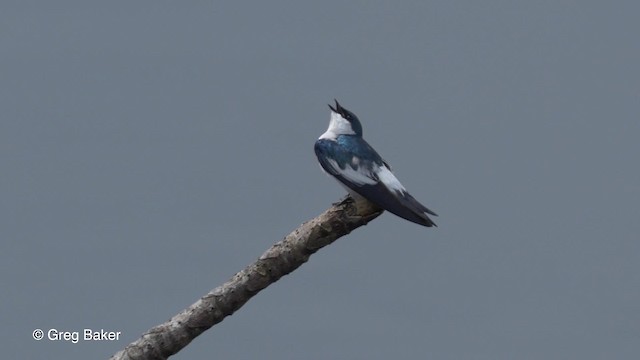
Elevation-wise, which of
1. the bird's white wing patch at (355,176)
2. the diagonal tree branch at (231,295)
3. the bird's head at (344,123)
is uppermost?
the bird's head at (344,123)

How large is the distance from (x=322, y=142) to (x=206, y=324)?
317 cm

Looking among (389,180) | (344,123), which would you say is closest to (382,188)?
(389,180)

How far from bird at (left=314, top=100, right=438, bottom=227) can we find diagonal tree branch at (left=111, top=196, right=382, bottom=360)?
2.19ft

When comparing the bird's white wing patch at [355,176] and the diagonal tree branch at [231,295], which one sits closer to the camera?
the diagonal tree branch at [231,295]

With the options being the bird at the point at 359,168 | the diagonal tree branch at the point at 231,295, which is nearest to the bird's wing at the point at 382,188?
the bird at the point at 359,168

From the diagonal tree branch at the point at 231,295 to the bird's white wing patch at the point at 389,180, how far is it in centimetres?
87

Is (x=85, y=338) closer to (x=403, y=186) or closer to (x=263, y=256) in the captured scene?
(x=263, y=256)

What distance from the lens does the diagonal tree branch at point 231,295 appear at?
48.9 feet

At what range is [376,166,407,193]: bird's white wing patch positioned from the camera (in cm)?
1531

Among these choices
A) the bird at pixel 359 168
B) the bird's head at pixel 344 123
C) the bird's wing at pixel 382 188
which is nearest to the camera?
the bird's wing at pixel 382 188

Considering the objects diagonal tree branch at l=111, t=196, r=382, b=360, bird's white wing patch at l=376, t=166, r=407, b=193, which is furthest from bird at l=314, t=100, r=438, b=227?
diagonal tree branch at l=111, t=196, r=382, b=360

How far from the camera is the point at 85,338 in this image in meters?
16.0

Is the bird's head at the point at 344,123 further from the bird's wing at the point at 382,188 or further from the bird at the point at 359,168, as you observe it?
the bird's wing at the point at 382,188

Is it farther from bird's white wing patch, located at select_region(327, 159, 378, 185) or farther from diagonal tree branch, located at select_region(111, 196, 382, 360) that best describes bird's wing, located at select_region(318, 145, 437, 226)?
diagonal tree branch, located at select_region(111, 196, 382, 360)
